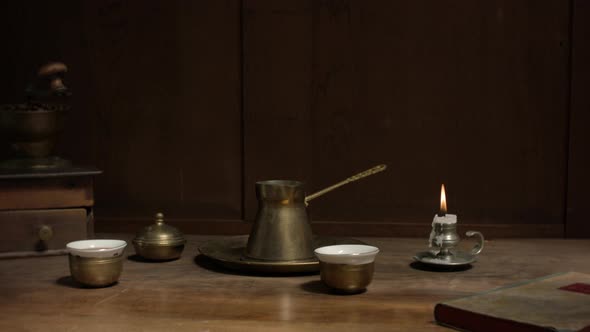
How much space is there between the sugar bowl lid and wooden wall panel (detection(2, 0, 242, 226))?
55 cm

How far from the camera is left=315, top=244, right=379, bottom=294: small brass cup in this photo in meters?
1.55

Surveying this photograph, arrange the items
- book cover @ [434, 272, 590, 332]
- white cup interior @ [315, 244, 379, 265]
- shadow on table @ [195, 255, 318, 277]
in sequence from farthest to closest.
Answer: shadow on table @ [195, 255, 318, 277]
white cup interior @ [315, 244, 379, 265]
book cover @ [434, 272, 590, 332]

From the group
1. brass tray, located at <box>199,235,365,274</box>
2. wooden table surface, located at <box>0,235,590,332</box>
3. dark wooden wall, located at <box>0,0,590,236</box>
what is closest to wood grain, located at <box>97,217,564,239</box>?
dark wooden wall, located at <box>0,0,590,236</box>

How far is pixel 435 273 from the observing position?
71.6 inches

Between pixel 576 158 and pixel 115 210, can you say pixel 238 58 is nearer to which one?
pixel 115 210

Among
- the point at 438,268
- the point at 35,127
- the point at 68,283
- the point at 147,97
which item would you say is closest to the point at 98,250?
the point at 68,283

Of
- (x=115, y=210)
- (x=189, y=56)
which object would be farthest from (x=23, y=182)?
(x=189, y=56)

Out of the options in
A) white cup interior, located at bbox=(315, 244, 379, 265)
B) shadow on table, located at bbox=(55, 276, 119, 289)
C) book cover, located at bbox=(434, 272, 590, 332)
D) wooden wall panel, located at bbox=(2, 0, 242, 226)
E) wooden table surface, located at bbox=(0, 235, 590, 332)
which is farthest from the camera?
wooden wall panel, located at bbox=(2, 0, 242, 226)

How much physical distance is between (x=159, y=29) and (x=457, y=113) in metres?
1.01

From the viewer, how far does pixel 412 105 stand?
2.40 meters

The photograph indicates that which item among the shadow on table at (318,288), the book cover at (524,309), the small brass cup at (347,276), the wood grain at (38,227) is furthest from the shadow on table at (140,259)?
the book cover at (524,309)

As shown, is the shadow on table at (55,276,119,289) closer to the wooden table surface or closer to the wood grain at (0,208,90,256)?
the wooden table surface

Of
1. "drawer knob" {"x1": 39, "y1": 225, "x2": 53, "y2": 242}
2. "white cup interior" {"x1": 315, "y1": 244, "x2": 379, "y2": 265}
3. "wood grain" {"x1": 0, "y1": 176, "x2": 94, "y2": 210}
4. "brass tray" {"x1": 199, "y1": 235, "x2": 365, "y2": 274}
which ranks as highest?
"wood grain" {"x1": 0, "y1": 176, "x2": 94, "y2": 210}

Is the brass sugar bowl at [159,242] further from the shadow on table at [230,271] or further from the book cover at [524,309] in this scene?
the book cover at [524,309]
